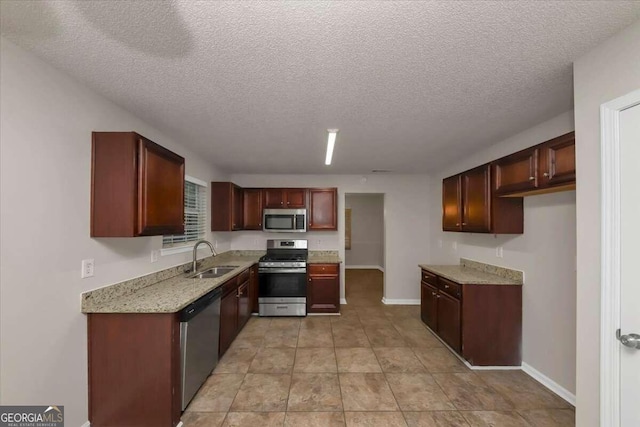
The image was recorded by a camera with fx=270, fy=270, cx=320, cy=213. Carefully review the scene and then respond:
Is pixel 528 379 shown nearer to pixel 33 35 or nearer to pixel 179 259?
pixel 179 259

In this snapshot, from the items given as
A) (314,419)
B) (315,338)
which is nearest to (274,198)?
(315,338)

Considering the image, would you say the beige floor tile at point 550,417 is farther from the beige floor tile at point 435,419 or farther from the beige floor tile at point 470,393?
the beige floor tile at point 435,419

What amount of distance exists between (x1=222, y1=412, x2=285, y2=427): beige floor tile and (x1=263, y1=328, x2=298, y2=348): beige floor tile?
1205 mm

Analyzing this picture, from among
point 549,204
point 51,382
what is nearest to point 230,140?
point 51,382

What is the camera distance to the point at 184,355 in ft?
6.82

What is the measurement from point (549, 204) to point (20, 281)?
4.01 meters

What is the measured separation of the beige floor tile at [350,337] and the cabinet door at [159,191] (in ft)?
7.87

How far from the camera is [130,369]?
1907 mm

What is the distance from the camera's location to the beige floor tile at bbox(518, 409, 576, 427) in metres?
2.10

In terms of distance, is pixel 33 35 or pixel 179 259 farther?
pixel 179 259

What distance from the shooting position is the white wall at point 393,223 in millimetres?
5188

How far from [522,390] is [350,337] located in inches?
73.6

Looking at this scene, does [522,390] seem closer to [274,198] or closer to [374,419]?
[374,419]

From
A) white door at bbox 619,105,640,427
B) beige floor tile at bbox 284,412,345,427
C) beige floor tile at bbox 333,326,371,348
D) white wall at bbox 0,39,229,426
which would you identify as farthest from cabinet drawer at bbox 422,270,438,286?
white wall at bbox 0,39,229,426
